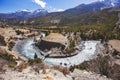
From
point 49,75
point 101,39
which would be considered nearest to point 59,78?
point 49,75

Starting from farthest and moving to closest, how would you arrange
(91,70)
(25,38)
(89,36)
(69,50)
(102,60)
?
(25,38) < (89,36) < (69,50) < (102,60) < (91,70)

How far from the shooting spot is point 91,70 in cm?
6378

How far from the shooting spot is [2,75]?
46.3m

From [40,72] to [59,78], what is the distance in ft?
14.5

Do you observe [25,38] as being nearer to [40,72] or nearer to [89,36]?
[89,36]

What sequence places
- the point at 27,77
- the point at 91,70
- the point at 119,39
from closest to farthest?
the point at 27,77 < the point at 91,70 < the point at 119,39

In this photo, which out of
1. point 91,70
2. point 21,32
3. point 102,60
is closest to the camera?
point 91,70

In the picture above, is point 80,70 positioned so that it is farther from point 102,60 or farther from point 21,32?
point 21,32

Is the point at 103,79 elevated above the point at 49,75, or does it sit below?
below

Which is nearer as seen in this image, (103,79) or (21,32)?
(103,79)

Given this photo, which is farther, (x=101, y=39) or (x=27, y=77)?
(x=101, y=39)

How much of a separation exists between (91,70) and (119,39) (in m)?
59.2

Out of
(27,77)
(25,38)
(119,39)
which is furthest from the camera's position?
(25,38)

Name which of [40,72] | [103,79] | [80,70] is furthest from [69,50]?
[40,72]
